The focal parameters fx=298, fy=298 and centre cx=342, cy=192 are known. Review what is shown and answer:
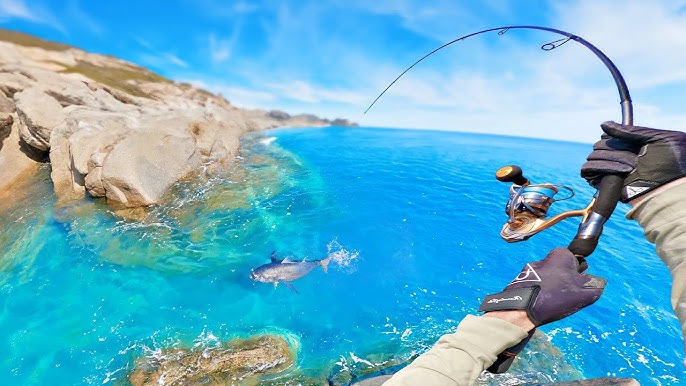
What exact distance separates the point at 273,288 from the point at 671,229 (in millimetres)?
9603

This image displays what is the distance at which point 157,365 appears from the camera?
23.2 feet

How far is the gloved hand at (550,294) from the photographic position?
1901mm

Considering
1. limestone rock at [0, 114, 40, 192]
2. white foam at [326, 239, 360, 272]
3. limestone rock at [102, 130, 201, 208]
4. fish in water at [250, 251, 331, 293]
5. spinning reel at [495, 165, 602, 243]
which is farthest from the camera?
limestone rock at [0, 114, 40, 192]

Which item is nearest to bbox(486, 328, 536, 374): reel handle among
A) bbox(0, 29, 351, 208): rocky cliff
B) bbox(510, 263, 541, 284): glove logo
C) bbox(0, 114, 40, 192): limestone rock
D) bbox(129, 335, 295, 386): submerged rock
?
bbox(510, 263, 541, 284): glove logo

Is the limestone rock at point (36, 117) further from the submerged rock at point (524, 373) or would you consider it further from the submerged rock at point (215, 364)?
the submerged rock at point (524, 373)

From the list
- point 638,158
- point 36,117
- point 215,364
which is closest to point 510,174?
point 638,158

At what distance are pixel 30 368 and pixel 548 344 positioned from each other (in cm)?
1335

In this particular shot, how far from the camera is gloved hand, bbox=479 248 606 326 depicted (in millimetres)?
1901

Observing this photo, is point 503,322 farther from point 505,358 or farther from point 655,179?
point 655,179

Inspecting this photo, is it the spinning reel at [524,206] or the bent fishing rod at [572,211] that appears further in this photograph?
Result: the spinning reel at [524,206]

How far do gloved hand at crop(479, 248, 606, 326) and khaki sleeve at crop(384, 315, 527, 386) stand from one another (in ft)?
0.43

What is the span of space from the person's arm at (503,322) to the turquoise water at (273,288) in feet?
21.7

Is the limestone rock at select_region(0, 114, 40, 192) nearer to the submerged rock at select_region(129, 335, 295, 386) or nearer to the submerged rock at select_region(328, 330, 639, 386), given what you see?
the submerged rock at select_region(129, 335, 295, 386)

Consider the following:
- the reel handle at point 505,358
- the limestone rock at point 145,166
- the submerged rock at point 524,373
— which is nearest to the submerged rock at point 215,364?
the submerged rock at point 524,373
